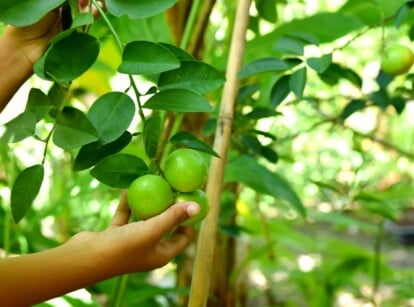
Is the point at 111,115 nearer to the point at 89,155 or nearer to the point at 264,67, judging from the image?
the point at 89,155

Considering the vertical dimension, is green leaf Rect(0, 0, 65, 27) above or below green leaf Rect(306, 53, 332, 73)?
below

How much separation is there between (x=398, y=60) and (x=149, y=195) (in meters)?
0.34

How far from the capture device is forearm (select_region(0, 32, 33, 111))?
591mm

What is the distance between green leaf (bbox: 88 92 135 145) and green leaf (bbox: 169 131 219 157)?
0.04m

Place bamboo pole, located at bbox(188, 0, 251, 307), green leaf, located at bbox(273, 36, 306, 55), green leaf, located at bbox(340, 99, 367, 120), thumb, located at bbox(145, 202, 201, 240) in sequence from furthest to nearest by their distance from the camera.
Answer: green leaf, located at bbox(340, 99, 367, 120) < green leaf, located at bbox(273, 36, 306, 55) < bamboo pole, located at bbox(188, 0, 251, 307) < thumb, located at bbox(145, 202, 201, 240)

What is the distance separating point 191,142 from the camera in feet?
1.67

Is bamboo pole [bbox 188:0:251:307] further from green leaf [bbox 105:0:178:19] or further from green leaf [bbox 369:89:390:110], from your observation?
green leaf [bbox 369:89:390:110]

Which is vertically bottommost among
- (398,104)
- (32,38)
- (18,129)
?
(18,129)

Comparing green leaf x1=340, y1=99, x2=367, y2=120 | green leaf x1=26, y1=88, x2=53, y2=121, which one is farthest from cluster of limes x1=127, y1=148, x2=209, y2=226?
green leaf x1=340, y1=99, x2=367, y2=120

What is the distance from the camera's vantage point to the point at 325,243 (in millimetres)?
1650

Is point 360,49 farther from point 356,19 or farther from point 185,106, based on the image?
point 185,106

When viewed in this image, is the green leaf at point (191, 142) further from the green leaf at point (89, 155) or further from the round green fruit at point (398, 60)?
the round green fruit at point (398, 60)

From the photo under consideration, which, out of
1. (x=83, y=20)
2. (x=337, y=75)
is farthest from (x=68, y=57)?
(x=337, y=75)

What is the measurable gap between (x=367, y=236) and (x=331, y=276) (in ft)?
5.81
